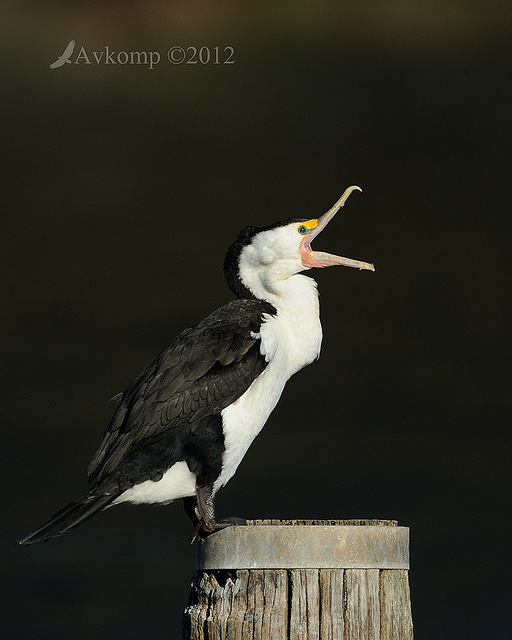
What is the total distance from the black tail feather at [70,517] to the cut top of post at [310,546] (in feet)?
1.71

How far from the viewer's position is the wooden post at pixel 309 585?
7.43ft

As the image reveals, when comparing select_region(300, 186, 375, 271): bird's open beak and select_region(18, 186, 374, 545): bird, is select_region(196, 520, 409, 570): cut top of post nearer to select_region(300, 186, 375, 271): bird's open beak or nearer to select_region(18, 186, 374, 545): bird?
select_region(18, 186, 374, 545): bird

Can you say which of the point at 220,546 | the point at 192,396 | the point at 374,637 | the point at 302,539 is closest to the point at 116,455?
the point at 192,396

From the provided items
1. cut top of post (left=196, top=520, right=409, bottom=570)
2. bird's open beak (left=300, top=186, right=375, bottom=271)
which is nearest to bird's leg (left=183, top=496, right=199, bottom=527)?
cut top of post (left=196, top=520, right=409, bottom=570)

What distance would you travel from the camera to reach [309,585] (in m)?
2.29

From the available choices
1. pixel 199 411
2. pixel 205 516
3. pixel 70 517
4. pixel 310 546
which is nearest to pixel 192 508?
pixel 205 516

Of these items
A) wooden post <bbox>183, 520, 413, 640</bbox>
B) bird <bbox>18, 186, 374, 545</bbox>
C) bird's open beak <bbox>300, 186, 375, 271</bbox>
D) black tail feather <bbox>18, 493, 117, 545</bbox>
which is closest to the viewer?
wooden post <bbox>183, 520, 413, 640</bbox>

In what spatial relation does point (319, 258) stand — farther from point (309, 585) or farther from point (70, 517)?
point (309, 585)

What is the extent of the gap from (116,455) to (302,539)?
→ 794 millimetres

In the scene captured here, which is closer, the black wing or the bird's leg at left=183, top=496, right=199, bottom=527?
the black wing

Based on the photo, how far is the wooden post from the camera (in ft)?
7.43

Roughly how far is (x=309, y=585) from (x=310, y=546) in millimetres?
90

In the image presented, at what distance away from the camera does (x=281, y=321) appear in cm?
328

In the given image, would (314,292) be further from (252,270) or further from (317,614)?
(317,614)
